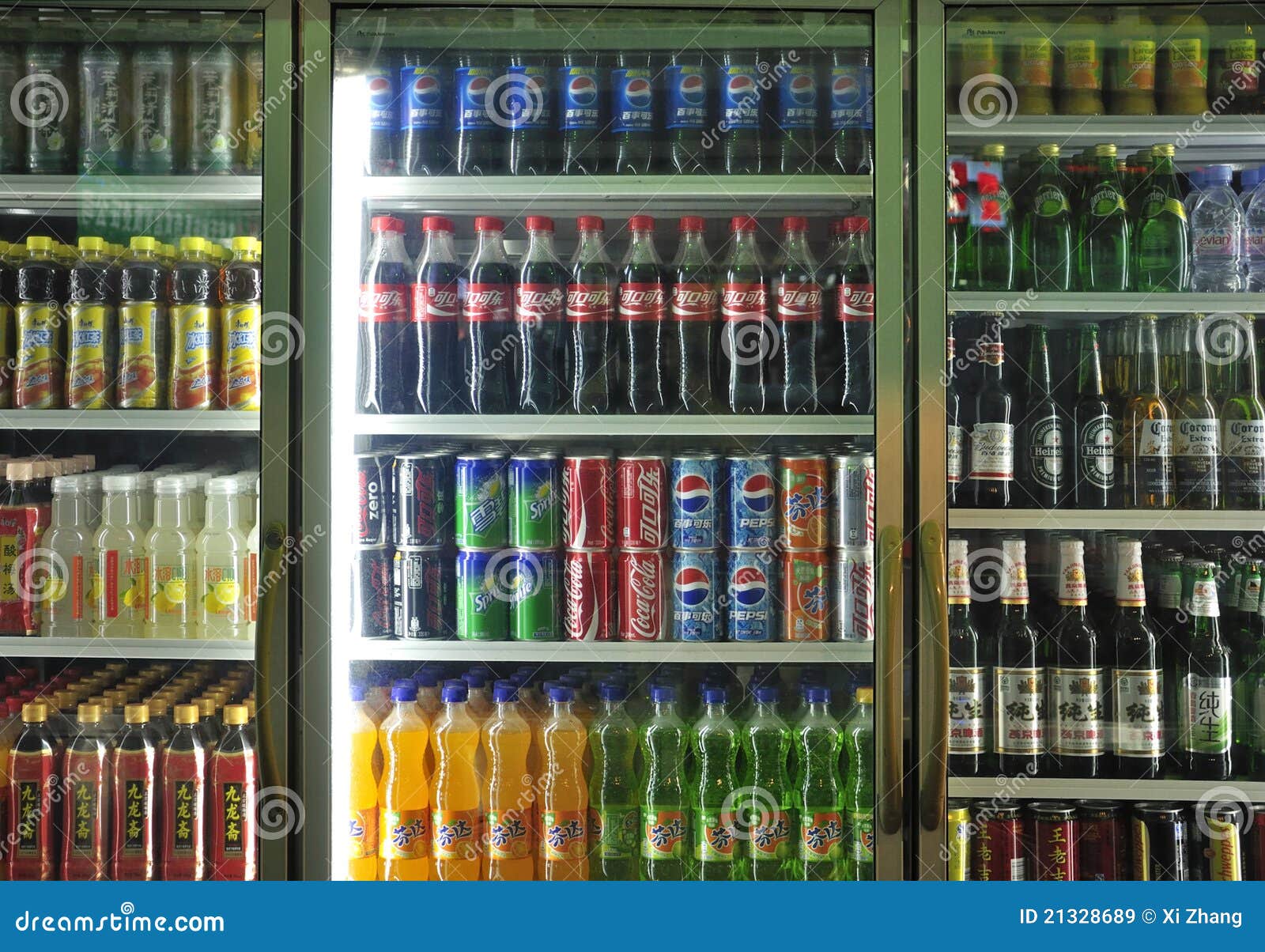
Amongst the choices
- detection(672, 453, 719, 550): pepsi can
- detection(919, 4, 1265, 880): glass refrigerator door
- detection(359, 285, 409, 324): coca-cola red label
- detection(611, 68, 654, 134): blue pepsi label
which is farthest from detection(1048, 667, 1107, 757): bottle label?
detection(359, 285, 409, 324): coca-cola red label

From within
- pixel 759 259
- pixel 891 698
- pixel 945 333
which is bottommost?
pixel 891 698

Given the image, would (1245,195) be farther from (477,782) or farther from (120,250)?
(120,250)

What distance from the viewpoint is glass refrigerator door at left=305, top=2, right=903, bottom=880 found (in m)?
1.77

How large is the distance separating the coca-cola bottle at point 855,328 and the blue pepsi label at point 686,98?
14.1 inches

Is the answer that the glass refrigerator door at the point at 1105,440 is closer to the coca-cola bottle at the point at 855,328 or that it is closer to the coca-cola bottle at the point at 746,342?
the coca-cola bottle at the point at 855,328

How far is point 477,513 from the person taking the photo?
5.94 ft

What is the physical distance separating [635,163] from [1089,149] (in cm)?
89

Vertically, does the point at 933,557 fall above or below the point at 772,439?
below

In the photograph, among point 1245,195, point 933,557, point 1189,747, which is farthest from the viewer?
point 1245,195

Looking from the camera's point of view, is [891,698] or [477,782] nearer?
[891,698]

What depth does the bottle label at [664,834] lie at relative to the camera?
183cm

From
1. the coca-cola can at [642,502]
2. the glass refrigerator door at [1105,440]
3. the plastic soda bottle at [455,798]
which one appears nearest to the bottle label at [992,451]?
the glass refrigerator door at [1105,440]

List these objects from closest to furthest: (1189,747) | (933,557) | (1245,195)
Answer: (933,557)
(1189,747)
(1245,195)

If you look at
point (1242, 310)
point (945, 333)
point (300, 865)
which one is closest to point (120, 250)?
point (300, 865)
